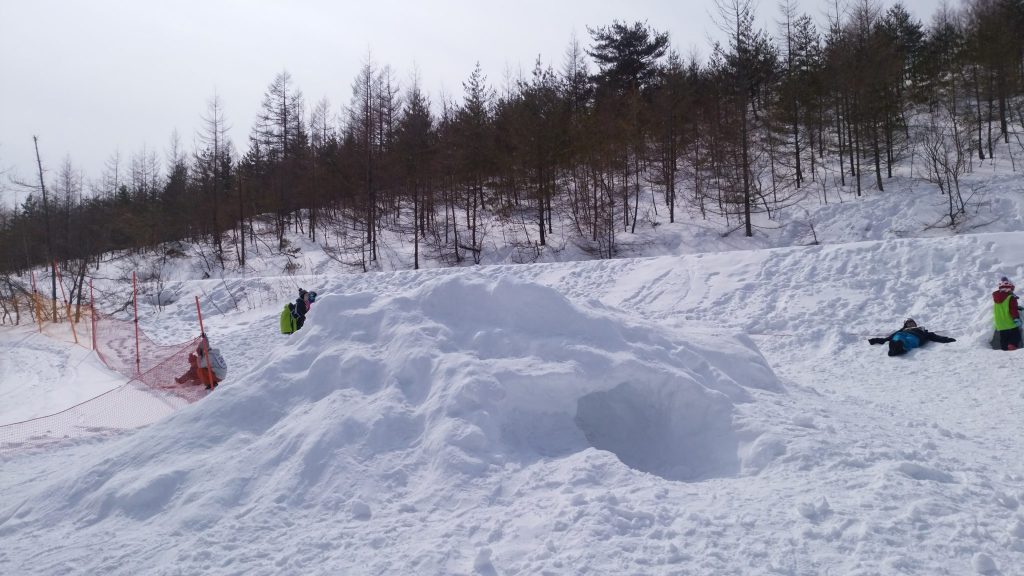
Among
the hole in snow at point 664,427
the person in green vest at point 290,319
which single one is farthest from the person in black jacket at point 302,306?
the hole in snow at point 664,427

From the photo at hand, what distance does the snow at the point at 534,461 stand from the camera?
3.58 m

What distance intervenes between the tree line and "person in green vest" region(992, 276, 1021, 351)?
43.0 ft

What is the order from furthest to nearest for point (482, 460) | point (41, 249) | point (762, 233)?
point (41, 249) < point (762, 233) < point (482, 460)

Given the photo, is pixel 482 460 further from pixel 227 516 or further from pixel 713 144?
pixel 713 144

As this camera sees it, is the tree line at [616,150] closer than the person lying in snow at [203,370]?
No

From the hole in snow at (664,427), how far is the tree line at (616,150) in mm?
17456

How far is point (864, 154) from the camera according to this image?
25406 millimetres

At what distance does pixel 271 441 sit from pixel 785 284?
11.9 m

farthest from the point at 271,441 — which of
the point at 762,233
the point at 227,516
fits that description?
the point at 762,233

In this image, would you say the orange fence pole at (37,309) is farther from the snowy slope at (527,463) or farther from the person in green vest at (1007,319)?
the person in green vest at (1007,319)

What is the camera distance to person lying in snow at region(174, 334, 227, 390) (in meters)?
10.5

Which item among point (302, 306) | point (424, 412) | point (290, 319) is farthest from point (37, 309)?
point (424, 412)

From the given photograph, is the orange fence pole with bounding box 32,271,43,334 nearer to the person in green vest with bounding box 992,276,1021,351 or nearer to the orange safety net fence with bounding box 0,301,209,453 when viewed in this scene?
the orange safety net fence with bounding box 0,301,209,453

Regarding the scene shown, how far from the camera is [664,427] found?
19.0 feet
